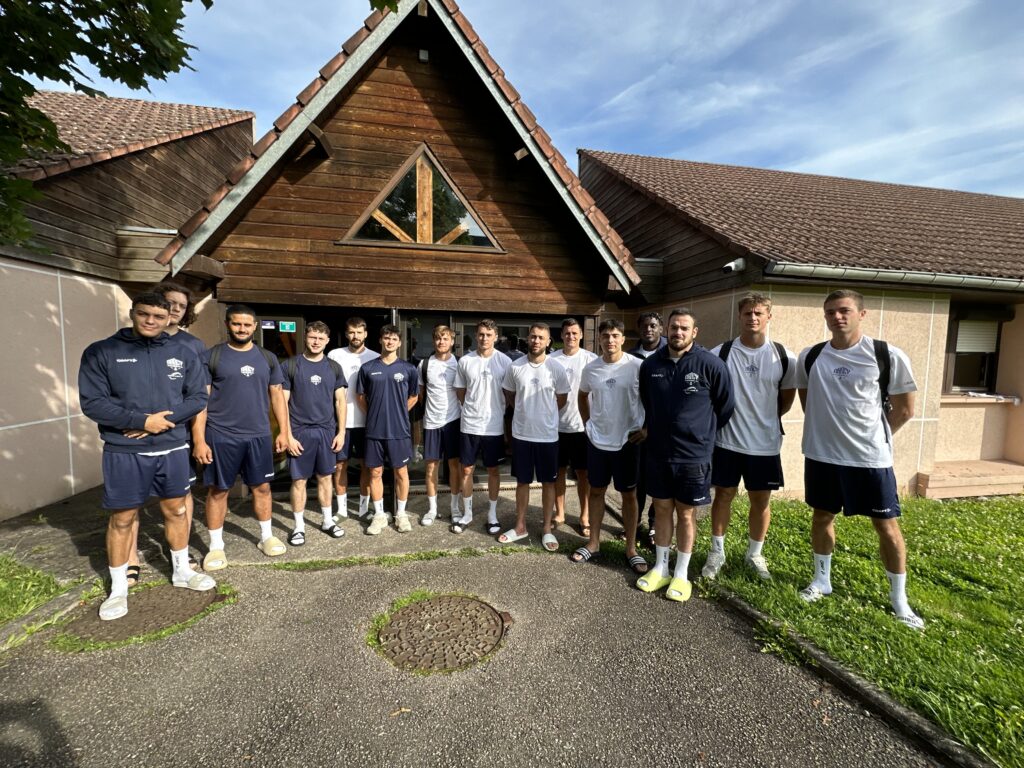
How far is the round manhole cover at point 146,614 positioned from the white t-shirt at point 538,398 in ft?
10.1

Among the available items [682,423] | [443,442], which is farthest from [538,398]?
[682,423]

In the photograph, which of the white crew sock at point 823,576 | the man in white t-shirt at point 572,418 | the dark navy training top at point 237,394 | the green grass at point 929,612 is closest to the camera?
the green grass at point 929,612

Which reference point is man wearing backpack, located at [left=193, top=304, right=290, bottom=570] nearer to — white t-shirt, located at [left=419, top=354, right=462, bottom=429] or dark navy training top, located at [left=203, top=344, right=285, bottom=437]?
dark navy training top, located at [left=203, top=344, right=285, bottom=437]

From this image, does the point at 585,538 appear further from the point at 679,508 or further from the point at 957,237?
the point at 957,237

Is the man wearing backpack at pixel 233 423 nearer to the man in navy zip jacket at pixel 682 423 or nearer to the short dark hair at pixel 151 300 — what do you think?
the short dark hair at pixel 151 300

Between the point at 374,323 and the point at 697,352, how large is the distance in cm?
448

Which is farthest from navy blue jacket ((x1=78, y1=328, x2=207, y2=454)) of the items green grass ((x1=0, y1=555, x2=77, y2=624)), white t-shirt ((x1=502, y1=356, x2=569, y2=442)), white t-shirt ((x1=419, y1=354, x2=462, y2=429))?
white t-shirt ((x1=502, y1=356, x2=569, y2=442))

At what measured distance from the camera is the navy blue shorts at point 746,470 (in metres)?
3.78

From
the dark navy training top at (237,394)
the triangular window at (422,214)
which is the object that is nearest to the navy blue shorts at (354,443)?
the dark navy training top at (237,394)

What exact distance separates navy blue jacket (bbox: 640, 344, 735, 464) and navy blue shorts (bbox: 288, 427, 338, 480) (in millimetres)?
3319

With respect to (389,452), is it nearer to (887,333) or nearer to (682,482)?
(682,482)

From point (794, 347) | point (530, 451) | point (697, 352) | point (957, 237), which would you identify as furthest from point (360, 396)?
point (957, 237)

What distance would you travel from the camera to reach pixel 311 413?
4.55 meters

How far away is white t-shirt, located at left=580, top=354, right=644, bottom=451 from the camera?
13.2ft
